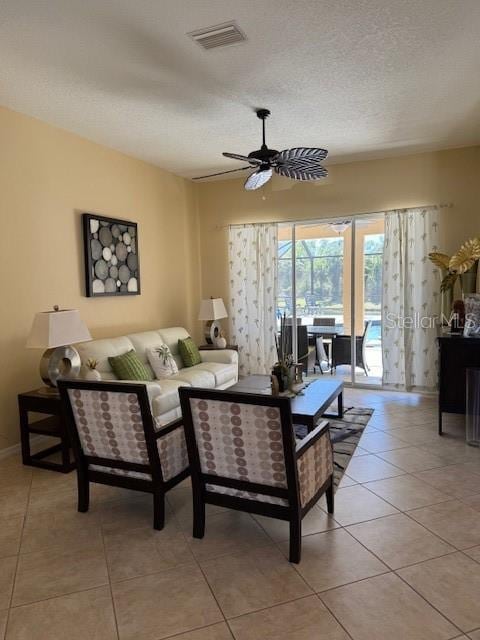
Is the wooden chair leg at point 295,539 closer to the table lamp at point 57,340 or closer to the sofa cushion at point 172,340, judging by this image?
the table lamp at point 57,340

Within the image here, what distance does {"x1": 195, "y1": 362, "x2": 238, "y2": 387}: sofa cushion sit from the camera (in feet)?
16.2

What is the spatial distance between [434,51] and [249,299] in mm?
3974

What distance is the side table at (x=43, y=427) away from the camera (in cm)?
344

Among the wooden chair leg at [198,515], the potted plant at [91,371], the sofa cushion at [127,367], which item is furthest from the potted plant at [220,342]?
the wooden chair leg at [198,515]

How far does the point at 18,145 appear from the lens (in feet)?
12.7

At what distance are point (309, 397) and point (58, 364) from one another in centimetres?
218

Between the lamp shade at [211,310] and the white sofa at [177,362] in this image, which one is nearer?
the white sofa at [177,362]

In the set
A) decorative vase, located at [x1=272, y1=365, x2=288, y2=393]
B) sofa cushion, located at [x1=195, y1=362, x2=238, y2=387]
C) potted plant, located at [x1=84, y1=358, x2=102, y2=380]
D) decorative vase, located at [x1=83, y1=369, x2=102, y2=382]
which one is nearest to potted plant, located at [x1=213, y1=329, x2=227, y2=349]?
sofa cushion, located at [x1=195, y1=362, x2=238, y2=387]

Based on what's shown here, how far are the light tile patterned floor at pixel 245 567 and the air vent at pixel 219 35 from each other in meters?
3.03

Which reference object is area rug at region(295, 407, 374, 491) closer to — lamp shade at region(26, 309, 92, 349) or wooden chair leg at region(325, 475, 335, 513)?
wooden chair leg at region(325, 475, 335, 513)

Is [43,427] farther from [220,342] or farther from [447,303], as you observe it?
[447,303]

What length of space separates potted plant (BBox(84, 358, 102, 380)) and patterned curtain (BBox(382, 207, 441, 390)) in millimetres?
3678

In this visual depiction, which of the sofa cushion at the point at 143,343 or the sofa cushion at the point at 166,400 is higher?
the sofa cushion at the point at 143,343

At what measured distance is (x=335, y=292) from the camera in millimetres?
6078
